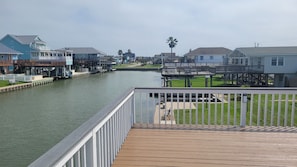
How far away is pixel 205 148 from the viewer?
11.8ft

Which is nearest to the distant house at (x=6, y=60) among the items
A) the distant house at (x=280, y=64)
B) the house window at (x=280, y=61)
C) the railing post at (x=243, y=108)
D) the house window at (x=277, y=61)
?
the distant house at (x=280, y=64)

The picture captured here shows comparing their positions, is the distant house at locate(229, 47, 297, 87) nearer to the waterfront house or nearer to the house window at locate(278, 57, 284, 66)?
the house window at locate(278, 57, 284, 66)

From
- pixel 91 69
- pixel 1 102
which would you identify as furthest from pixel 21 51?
Answer: pixel 1 102

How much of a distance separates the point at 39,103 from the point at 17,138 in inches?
379

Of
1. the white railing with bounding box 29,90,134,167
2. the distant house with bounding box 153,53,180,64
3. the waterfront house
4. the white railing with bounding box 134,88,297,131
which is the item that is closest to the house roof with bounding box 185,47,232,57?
the distant house with bounding box 153,53,180,64

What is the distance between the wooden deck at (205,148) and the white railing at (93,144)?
0.23 m

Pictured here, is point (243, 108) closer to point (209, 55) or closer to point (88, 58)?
point (209, 55)

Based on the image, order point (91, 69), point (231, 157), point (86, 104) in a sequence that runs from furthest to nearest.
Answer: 1. point (91, 69)
2. point (86, 104)
3. point (231, 157)

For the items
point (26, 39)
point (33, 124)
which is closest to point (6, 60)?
point (26, 39)

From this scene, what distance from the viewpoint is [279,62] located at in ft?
85.7

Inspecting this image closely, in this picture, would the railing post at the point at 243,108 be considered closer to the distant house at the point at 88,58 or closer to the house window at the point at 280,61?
the house window at the point at 280,61

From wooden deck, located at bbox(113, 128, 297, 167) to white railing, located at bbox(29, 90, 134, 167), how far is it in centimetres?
23

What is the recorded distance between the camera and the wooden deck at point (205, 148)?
3.12 m

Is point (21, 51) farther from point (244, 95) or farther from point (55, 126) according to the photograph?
point (244, 95)
